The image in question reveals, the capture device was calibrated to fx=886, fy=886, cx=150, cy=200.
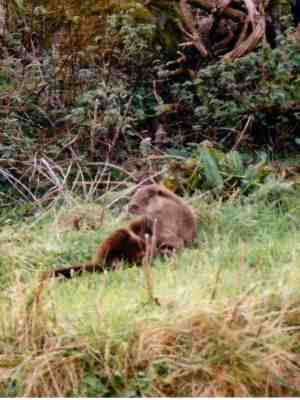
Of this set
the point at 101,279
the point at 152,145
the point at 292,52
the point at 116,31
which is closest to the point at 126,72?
the point at 116,31

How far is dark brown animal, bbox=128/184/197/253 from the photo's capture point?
6.40 m

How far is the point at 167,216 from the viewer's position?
647 cm

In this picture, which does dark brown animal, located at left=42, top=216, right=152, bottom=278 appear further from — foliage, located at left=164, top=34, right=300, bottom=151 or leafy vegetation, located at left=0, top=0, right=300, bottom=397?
foliage, located at left=164, top=34, right=300, bottom=151

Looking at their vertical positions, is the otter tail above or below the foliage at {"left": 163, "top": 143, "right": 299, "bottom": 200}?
above

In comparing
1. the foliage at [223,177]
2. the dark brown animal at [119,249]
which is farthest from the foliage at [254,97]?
the dark brown animal at [119,249]

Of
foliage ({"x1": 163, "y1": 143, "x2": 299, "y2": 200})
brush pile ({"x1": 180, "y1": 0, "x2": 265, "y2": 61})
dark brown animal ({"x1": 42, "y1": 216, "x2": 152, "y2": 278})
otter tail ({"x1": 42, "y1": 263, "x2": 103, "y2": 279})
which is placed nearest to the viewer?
otter tail ({"x1": 42, "y1": 263, "x2": 103, "y2": 279})

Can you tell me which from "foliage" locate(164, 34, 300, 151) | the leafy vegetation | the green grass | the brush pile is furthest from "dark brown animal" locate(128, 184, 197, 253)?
the brush pile

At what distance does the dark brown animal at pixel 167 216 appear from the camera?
640 cm

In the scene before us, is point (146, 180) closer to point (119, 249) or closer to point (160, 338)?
point (119, 249)

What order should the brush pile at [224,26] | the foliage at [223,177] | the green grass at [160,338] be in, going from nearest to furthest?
1. the green grass at [160,338]
2. the foliage at [223,177]
3. the brush pile at [224,26]

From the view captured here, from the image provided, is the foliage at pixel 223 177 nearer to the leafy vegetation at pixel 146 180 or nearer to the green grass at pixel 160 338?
the leafy vegetation at pixel 146 180

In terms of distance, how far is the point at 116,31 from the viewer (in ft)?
32.7

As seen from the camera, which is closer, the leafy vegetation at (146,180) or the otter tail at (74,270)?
the leafy vegetation at (146,180)

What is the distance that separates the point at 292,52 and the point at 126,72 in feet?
6.18
